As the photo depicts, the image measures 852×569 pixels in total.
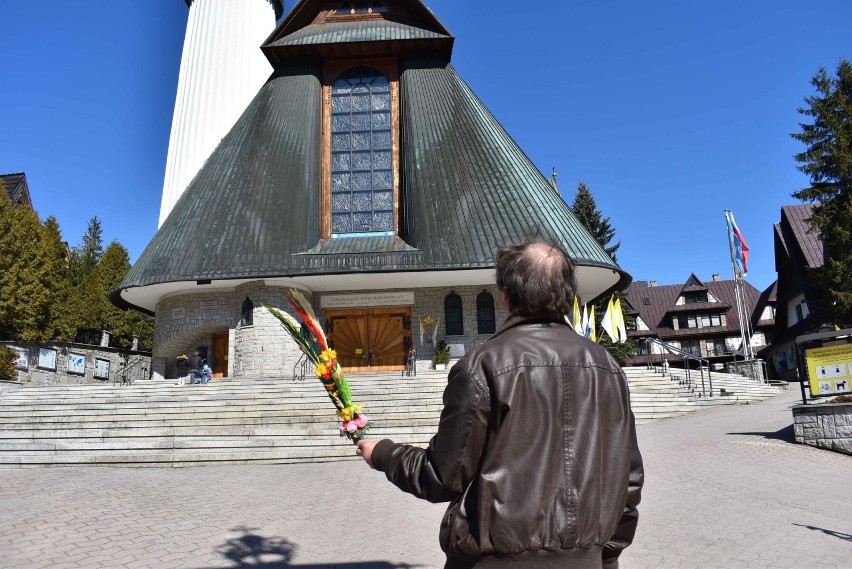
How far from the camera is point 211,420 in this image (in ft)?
37.6

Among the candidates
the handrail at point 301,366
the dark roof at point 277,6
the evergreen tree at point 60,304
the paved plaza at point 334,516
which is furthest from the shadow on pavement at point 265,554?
the dark roof at point 277,6

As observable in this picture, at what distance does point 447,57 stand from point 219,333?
519 inches

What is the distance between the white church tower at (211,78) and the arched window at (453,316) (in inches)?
473

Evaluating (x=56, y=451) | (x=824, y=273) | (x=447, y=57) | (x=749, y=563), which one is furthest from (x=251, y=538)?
(x=824, y=273)

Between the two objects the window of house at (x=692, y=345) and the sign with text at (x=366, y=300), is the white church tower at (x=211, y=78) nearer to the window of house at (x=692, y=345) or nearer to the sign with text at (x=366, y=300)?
the sign with text at (x=366, y=300)

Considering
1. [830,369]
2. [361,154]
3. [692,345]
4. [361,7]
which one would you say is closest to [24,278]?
[361,154]

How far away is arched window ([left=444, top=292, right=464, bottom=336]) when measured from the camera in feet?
65.0

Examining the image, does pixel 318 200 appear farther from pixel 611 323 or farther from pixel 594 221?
pixel 594 221

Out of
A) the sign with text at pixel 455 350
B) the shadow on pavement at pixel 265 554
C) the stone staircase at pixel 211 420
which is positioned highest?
the sign with text at pixel 455 350

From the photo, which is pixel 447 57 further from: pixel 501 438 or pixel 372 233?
pixel 501 438

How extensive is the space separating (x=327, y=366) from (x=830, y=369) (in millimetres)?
10726

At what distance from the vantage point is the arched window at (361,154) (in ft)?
69.6

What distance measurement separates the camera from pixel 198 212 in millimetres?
20000

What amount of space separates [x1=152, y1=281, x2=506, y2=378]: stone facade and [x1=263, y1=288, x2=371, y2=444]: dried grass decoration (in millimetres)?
15827
